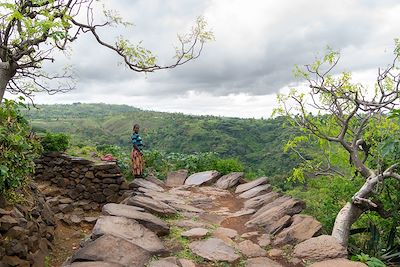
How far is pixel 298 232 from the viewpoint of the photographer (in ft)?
15.6

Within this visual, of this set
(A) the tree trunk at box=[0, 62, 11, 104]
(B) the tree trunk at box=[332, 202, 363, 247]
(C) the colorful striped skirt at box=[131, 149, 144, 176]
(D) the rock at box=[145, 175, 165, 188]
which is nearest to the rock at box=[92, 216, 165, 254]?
(B) the tree trunk at box=[332, 202, 363, 247]

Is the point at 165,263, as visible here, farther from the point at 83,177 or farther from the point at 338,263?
the point at 83,177

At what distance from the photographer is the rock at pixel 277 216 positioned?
5.29 m

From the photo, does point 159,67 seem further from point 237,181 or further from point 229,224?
point 229,224

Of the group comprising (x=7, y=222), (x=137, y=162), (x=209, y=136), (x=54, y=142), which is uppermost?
(x=54, y=142)

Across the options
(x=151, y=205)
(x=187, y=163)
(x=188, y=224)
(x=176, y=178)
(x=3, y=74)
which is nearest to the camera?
(x=188, y=224)

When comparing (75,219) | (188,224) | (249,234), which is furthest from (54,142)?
(249,234)

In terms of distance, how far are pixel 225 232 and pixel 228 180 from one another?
408 cm

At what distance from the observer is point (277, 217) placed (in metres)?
5.57

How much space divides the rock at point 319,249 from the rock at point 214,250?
2.65ft

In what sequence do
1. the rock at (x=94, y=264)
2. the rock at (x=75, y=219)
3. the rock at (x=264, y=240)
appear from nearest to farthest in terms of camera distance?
the rock at (x=94, y=264) → the rock at (x=264, y=240) → the rock at (x=75, y=219)

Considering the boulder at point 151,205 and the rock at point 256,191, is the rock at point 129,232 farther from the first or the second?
the rock at point 256,191

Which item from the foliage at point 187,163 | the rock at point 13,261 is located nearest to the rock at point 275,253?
the rock at point 13,261

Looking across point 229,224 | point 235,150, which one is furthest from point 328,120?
point 235,150
